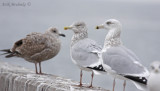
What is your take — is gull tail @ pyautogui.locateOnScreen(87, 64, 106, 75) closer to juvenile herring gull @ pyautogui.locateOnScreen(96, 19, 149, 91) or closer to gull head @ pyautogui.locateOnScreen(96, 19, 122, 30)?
juvenile herring gull @ pyautogui.locateOnScreen(96, 19, 149, 91)

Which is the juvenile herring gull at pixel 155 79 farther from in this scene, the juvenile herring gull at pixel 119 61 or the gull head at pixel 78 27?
the gull head at pixel 78 27

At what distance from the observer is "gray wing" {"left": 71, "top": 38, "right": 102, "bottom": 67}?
5636 mm

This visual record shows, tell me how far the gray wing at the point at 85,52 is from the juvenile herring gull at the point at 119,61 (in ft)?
0.85

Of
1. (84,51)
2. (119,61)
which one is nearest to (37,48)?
(84,51)

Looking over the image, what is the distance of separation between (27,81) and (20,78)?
206mm

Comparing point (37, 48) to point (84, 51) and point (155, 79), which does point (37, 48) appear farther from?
point (155, 79)

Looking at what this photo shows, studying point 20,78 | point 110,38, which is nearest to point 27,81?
point 20,78

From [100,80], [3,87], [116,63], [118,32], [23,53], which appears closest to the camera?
[116,63]

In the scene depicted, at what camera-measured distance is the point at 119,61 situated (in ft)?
16.9

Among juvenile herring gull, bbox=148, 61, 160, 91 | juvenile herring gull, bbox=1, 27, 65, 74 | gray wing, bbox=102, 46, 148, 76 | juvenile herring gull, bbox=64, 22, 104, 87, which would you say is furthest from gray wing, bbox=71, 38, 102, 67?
juvenile herring gull, bbox=148, 61, 160, 91

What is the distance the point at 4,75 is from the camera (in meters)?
6.04

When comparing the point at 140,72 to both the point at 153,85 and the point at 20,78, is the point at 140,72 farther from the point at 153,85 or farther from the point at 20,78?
the point at 20,78

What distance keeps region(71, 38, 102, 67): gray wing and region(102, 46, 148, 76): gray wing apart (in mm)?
348

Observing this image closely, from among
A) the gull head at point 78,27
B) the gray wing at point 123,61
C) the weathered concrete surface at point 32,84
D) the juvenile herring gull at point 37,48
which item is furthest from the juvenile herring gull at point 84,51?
the juvenile herring gull at point 37,48
